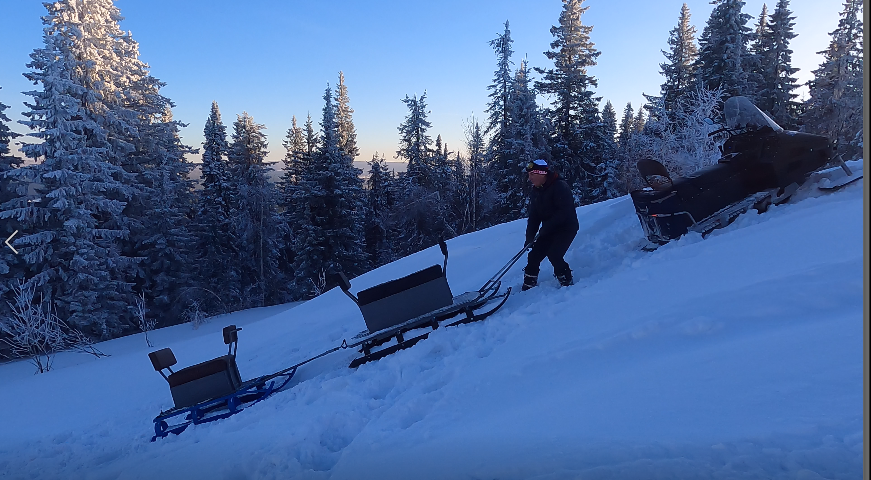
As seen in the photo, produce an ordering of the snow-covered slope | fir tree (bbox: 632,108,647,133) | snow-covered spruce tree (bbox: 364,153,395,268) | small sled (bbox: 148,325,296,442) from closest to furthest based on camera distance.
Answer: the snow-covered slope, small sled (bbox: 148,325,296,442), snow-covered spruce tree (bbox: 364,153,395,268), fir tree (bbox: 632,108,647,133)

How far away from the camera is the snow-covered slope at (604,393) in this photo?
2.28 m

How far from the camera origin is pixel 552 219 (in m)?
5.93

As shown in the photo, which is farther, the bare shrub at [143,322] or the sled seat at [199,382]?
the bare shrub at [143,322]

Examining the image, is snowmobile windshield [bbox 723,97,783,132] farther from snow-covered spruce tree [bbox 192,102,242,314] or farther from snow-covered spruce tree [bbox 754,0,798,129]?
snow-covered spruce tree [bbox 192,102,242,314]

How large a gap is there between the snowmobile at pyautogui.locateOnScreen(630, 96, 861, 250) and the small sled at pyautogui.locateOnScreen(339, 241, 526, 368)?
9.15 ft

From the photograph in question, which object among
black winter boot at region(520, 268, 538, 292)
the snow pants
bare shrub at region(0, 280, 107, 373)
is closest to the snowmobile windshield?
the snow pants

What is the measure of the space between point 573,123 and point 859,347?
92.4ft

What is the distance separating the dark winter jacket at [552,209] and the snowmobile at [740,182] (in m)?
1.44

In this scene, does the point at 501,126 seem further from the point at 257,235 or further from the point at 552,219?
the point at 552,219

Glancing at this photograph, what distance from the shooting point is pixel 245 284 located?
107 feet

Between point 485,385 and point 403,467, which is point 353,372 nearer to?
point 485,385

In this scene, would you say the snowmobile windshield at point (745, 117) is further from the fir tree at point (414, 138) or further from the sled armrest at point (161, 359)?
the fir tree at point (414, 138)

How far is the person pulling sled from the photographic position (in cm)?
593

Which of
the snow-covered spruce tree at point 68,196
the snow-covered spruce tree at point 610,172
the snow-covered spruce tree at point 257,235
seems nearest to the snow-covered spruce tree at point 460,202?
the snow-covered spruce tree at point 610,172
